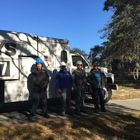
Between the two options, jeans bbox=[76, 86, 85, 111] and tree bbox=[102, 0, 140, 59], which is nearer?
jeans bbox=[76, 86, 85, 111]

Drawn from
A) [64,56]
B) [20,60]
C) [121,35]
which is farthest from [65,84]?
[121,35]

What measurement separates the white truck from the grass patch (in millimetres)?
1516

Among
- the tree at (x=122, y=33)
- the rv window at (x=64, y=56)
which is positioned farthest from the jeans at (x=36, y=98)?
the tree at (x=122, y=33)

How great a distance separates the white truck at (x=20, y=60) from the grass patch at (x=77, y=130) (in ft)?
4.97

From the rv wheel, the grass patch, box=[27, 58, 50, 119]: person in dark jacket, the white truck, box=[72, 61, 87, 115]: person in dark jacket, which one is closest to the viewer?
the grass patch

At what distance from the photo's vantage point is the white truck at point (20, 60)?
8.04m

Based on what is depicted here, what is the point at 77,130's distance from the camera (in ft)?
22.1

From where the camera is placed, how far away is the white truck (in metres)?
8.04

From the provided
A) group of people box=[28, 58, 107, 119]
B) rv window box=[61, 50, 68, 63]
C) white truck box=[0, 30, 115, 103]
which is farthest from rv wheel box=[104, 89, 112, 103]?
white truck box=[0, 30, 115, 103]


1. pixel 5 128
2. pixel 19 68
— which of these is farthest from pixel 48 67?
pixel 5 128

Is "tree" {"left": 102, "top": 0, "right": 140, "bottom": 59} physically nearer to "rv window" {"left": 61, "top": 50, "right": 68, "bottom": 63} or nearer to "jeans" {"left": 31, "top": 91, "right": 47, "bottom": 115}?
"rv window" {"left": 61, "top": 50, "right": 68, "bottom": 63}

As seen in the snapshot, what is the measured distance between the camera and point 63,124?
722cm

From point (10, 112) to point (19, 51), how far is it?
7.91 ft

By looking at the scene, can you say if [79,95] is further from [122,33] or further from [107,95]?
[122,33]
